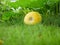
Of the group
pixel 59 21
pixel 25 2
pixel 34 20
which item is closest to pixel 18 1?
pixel 25 2

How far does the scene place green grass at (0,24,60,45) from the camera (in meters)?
2.08

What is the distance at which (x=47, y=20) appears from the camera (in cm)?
292

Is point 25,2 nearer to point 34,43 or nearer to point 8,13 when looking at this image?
point 8,13

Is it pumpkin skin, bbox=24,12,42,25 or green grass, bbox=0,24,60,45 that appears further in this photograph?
pumpkin skin, bbox=24,12,42,25

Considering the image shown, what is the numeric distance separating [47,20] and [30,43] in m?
0.91

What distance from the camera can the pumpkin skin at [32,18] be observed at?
284 centimetres

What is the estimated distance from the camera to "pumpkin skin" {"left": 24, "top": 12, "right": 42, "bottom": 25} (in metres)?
2.84

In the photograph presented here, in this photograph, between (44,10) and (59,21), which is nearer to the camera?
(59,21)

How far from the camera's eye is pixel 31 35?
223cm

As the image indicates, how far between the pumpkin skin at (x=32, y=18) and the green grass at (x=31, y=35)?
285 millimetres

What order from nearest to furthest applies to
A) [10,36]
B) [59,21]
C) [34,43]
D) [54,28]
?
[34,43] → [10,36] → [54,28] → [59,21]

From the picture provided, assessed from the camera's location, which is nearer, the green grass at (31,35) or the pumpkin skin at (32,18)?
the green grass at (31,35)

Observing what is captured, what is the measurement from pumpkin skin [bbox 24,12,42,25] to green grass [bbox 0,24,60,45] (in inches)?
11.2

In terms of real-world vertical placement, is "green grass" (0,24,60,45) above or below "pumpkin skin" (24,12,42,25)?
below
